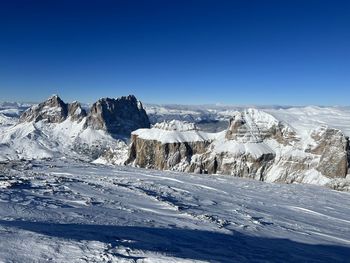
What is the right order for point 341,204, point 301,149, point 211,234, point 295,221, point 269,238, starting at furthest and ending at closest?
point 301,149, point 341,204, point 295,221, point 269,238, point 211,234

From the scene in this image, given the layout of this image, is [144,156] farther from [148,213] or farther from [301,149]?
[148,213]

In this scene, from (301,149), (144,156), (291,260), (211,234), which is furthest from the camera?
(144,156)

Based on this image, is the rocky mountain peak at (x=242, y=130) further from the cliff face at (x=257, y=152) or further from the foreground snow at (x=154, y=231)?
the foreground snow at (x=154, y=231)

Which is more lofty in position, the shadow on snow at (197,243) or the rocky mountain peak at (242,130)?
the rocky mountain peak at (242,130)

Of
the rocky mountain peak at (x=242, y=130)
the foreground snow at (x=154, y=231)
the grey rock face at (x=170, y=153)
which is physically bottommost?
the grey rock face at (x=170, y=153)

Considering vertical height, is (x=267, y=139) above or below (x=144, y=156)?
above

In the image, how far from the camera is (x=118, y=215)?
4350cm

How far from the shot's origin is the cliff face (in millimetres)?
145125

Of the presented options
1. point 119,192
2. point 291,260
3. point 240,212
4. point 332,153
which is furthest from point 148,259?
point 332,153

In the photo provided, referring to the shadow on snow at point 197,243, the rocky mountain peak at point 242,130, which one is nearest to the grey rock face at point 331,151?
the rocky mountain peak at point 242,130

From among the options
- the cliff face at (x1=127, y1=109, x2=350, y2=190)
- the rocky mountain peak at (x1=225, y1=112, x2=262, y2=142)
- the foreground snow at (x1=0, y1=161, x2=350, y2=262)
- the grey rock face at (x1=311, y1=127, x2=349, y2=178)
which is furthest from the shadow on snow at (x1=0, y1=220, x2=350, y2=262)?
the rocky mountain peak at (x1=225, y1=112, x2=262, y2=142)

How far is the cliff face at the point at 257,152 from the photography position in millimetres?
145125

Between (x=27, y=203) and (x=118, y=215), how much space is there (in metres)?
10.1

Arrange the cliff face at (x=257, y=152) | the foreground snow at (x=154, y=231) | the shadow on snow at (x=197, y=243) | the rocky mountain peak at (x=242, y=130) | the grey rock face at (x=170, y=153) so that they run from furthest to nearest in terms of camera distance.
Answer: the grey rock face at (x=170, y=153) < the rocky mountain peak at (x=242, y=130) < the cliff face at (x=257, y=152) < the shadow on snow at (x=197, y=243) < the foreground snow at (x=154, y=231)
